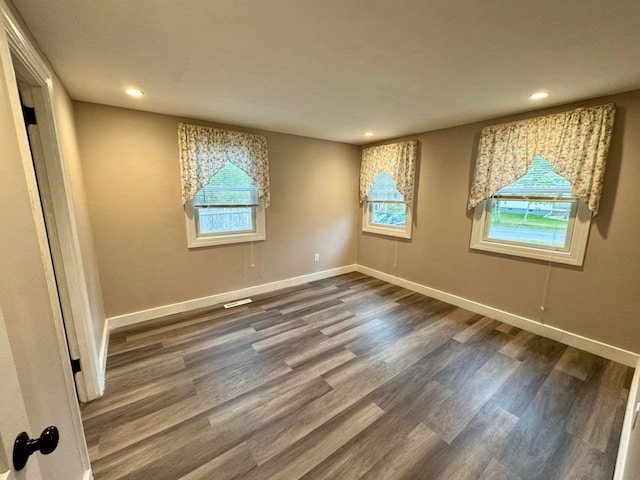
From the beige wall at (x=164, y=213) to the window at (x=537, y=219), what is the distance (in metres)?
2.33

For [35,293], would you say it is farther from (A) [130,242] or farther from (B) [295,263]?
(B) [295,263]

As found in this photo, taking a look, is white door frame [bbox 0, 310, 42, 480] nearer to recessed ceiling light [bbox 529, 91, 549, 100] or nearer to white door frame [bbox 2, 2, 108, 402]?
white door frame [bbox 2, 2, 108, 402]

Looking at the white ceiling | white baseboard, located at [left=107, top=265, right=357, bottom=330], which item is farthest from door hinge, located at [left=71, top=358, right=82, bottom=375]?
the white ceiling

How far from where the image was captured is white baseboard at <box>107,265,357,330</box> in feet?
9.59

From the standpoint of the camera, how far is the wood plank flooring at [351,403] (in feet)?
4.85

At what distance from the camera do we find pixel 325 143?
4.16 metres

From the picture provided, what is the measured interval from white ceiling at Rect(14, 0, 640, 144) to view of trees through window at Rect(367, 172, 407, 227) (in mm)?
1714

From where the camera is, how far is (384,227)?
14.4 ft

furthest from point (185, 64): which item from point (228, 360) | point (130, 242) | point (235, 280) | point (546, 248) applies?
point (546, 248)

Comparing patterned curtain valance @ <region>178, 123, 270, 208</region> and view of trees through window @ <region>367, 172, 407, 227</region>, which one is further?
view of trees through window @ <region>367, 172, 407, 227</region>

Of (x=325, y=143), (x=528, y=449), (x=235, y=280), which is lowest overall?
(x=528, y=449)

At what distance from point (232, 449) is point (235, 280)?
228 centimetres

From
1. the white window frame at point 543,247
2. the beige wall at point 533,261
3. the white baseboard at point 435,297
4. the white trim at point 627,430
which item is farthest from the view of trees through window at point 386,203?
the white trim at point 627,430

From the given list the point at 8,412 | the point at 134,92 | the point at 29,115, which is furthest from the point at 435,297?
the point at 29,115
